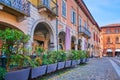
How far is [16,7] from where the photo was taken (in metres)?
12.7

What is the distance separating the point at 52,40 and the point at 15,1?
781 cm

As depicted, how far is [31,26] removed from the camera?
15766 mm

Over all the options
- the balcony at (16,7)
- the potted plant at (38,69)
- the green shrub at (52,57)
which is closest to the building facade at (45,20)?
the balcony at (16,7)

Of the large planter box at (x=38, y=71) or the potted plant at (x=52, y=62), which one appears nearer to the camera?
the large planter box at (x=38, y=71)

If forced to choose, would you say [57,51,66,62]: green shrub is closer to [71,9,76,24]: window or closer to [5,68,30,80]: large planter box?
[5,68,30,80]: large planter box

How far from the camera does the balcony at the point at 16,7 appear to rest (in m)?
11.7

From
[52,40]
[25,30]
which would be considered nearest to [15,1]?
[25,30]

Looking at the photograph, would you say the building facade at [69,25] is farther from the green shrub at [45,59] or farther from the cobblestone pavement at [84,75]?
the green shrub at [45,59]

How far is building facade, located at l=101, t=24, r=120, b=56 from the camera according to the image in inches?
2768

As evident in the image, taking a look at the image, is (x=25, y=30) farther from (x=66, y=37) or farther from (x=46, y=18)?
(x=66, y=37)

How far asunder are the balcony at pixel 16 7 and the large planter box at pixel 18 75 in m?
3.71

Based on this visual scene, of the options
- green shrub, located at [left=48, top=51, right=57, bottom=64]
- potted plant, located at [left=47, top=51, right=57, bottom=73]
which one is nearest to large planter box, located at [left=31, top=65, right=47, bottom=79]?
potted plant, located at [left=47, top=51, right=57, bottom=73]

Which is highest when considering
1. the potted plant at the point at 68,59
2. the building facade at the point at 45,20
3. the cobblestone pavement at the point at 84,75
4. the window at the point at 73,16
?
the window at the point at 73,16

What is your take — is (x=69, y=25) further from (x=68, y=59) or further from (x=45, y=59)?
(x=45, y=59)
